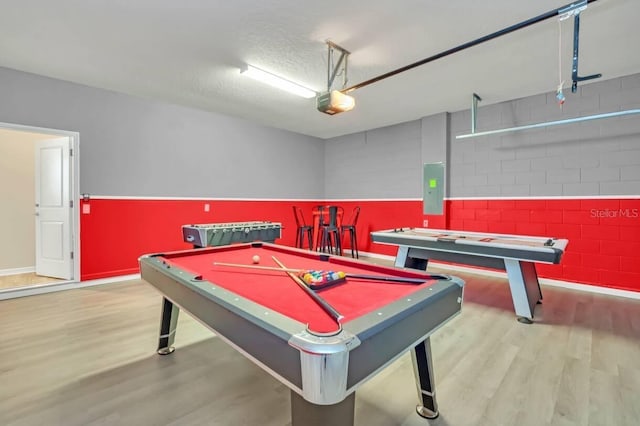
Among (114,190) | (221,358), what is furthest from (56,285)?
(221,358)

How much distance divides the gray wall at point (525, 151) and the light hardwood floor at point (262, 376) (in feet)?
6.05

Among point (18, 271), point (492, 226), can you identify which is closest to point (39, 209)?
point (18, 271)

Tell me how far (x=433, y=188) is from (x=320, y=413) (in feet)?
16.3

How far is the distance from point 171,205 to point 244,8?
3365 mm

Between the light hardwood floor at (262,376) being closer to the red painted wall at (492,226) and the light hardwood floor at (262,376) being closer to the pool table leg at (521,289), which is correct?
the pool table leg at (521,289)

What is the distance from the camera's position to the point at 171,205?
4.80 metres

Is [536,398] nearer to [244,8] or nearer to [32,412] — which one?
[32,412]

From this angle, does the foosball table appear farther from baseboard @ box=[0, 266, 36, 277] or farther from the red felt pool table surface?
baseboard @ box=[0, 266, 36, 277]

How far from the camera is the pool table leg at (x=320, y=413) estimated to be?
88 centimetres

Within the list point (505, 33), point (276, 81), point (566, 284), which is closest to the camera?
point (505, 33)

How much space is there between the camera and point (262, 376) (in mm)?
1944

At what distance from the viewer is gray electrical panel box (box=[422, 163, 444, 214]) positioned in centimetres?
519

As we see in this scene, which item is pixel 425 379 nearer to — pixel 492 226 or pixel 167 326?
pixel 167 326

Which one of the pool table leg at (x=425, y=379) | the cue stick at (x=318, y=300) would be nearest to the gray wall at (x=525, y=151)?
the pool table leg at (x=425, y=379)
